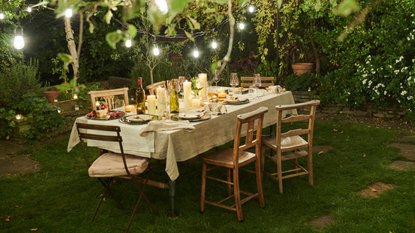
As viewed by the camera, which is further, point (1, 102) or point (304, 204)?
point (1, 102)

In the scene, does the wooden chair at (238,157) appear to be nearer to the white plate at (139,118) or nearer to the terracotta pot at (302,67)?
the white plate at (139,118)

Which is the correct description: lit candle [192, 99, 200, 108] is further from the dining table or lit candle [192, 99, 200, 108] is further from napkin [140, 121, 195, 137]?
napkin [140, 121, 195, 137]

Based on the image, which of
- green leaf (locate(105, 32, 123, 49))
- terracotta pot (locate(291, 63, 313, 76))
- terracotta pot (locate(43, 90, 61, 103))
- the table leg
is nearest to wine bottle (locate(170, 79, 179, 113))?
the table leg

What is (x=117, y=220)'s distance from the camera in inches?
123

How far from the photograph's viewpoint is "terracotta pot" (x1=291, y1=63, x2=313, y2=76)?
22.9 feet

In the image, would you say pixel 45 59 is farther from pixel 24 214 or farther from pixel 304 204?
pixel 304 204

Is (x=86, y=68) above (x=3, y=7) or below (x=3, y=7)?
below

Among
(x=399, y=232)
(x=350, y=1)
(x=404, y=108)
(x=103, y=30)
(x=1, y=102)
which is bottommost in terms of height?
(x=399, y=232)

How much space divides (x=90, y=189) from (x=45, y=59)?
4.82 metres

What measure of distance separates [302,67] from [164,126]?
15.7 ft

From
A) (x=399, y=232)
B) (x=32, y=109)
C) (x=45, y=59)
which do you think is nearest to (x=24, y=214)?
(x=32, y=109)

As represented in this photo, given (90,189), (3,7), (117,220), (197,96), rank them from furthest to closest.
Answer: (3,7) < (197,96) < (90,189) < (117,220)

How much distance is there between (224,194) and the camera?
11.7 ft

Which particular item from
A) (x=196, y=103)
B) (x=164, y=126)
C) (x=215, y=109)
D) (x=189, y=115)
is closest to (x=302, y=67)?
(x=196, y=103)
